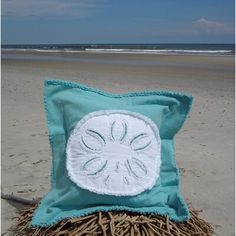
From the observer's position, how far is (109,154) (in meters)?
2.38

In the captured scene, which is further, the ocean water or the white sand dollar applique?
the ocean water

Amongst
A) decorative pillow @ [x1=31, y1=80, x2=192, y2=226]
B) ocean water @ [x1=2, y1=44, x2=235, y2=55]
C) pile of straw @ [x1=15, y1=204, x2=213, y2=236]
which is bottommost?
pile of straw @ [x1=15, y1=204, x2=213, y2=236]

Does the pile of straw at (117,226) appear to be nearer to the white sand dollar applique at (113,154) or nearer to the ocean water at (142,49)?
the white sand dollar applique at (113,154)

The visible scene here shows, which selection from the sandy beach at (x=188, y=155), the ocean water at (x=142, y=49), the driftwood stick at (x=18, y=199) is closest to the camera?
the driftwood stick at (x=18, y=199)

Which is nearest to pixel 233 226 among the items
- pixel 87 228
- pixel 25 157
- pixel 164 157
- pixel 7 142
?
pixel 164 157

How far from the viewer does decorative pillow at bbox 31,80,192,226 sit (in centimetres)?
A: 233

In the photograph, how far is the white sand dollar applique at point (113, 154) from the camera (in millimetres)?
2330

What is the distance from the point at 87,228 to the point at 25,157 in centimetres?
186

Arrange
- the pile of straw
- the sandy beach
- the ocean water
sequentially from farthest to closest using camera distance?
the ocean water
the sandy beach
the pile of straw

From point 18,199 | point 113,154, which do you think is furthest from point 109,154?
point 18,199

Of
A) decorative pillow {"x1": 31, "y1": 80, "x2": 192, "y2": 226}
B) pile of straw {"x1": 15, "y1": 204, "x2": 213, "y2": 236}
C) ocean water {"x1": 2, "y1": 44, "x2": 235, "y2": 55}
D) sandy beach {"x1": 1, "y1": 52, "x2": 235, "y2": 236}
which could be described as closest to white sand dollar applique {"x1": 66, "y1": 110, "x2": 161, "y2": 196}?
decorative pillow {"x1": 31, "y1": 80, "x2": 192, "y2": 226}

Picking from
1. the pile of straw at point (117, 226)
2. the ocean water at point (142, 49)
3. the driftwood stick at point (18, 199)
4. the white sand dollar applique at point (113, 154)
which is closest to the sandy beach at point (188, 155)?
the driftwood stick at point (18, 199)

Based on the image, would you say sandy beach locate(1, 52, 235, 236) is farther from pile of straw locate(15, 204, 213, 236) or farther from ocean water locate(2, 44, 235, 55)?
ocean water locate(2, 44, 235, 55)

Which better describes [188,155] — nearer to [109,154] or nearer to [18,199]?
[18,199]
